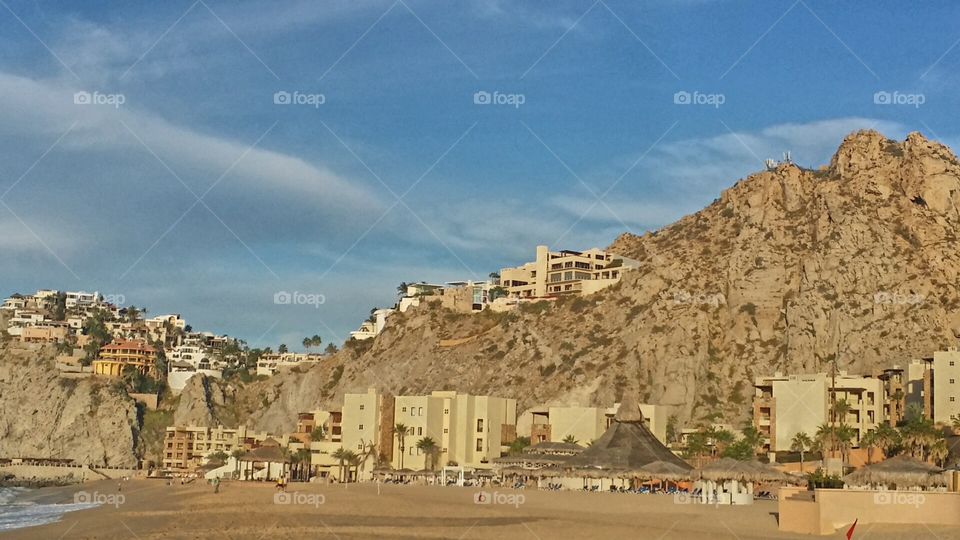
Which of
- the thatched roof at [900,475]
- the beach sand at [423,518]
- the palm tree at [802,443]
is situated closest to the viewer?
the beach sand at [423,518]

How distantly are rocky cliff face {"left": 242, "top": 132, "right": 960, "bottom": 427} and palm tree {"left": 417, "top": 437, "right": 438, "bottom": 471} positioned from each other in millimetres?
19424

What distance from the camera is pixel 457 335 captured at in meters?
111

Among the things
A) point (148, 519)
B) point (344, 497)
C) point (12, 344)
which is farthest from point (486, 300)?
point (148, 519)

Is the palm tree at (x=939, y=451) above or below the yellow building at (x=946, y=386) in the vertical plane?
below

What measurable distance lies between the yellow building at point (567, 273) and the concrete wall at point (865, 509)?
254 feet

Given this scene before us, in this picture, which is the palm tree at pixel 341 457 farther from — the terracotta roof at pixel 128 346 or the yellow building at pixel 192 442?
the terracotta roof at pixel 128 346

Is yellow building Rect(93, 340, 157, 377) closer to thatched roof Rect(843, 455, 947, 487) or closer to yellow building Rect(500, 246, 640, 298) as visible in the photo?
yellow building Rect(500, 246, 640, 298)

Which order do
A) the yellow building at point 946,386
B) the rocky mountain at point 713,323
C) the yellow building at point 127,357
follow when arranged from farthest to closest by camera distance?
1. the yellow building at point 127,357
2. the rocky mountain at point 713,323
3. the yellow building at point 946,386

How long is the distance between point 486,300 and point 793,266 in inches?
1592

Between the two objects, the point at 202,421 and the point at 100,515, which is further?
the point at 202,421

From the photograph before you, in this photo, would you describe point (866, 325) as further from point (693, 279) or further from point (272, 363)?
point (272, 363)

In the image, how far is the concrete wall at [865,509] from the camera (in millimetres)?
30297

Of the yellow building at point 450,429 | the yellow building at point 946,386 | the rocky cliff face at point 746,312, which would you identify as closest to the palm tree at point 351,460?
the yellow building at point 450,429

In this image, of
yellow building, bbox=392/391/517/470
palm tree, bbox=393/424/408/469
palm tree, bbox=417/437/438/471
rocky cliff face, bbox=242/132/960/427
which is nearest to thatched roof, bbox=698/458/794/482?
yellow building, bbox=392/391/517/470
